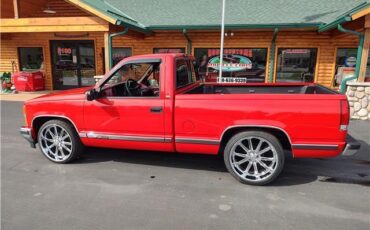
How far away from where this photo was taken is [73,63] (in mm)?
13625

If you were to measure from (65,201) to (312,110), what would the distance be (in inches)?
130

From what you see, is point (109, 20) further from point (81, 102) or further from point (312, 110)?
point (312, 110)

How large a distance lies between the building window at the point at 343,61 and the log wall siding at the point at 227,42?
185mm

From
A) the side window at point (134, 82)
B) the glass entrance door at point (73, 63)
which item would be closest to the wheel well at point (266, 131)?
the side window at point (134, 82)

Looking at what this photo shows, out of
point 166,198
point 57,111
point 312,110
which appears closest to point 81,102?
point 57,111

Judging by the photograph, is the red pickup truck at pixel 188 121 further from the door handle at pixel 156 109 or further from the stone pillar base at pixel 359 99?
the stone pillar base at pixel 359 99

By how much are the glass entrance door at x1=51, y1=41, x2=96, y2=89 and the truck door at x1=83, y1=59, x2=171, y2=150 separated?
32.4ft

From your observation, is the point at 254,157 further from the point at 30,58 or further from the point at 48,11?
the point at 30,58

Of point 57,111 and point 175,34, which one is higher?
point 175,34

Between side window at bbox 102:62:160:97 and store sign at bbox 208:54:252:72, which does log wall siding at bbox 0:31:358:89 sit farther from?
side window at bbox 102:62:160:97

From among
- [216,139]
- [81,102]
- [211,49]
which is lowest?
[216,139]

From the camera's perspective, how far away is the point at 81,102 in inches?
169

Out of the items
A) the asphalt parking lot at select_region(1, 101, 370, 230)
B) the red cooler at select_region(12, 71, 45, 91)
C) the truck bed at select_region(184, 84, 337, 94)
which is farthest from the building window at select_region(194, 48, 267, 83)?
the red cooler at select_region(12, 71, 45, 91)

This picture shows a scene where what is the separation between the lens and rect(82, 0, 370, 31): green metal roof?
34.2ft
